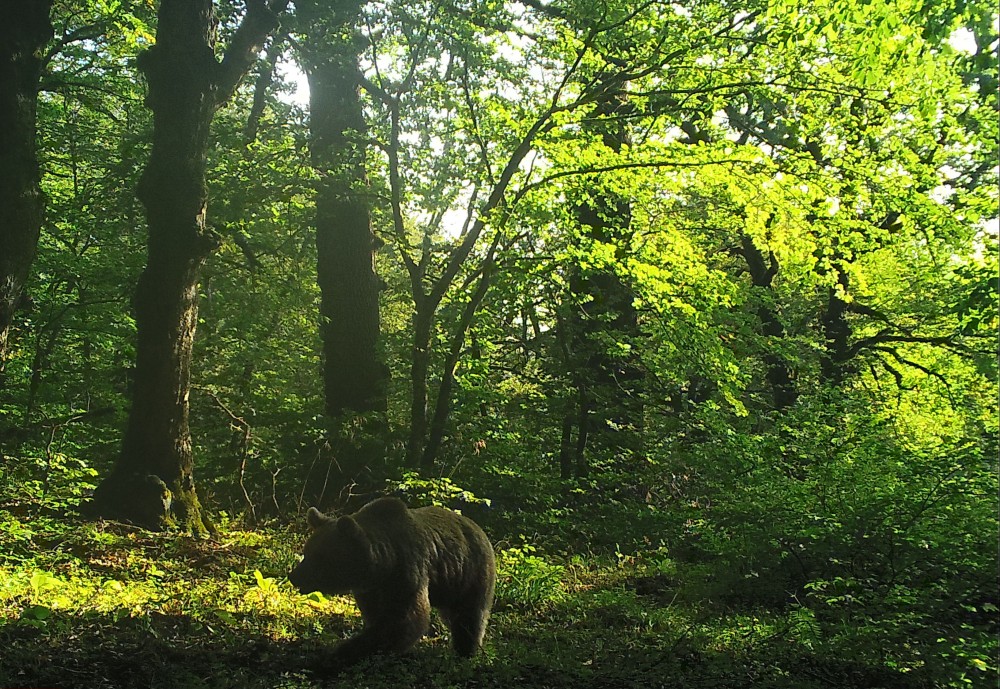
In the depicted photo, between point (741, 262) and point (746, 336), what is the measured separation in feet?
25.0

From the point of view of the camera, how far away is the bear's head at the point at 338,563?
4.74m

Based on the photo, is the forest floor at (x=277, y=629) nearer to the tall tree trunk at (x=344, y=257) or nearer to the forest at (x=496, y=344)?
the forest at (x=496, y=344)

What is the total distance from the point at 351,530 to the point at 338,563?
213mm

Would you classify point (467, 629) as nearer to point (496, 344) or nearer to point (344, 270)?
point (496, 344)

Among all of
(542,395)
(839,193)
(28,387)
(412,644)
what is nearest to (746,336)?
(839,193)

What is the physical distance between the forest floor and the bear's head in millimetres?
428

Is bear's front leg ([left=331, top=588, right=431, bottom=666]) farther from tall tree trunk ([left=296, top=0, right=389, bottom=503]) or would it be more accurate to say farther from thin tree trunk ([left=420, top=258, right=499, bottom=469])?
tall tree trunk ([left=296, top=0, right=389, bottom=503])

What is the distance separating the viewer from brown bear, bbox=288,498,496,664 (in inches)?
186

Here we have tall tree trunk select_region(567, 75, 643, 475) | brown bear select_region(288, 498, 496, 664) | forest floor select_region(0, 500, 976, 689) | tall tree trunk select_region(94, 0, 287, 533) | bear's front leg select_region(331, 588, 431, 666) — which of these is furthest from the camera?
tall tree trunk select_region(567, 75, 643, 475)

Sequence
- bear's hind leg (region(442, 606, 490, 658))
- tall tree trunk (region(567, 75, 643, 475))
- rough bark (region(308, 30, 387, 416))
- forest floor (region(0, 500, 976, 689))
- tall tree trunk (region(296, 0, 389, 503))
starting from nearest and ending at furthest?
forest floor (region(0, 500, 976, 689)) < bear's hind leg (region(442, 606, 490, 658)) < tall tree trunk (region(296, 0, 389, 503)) < tall tree trunk (region(567, 75, 643, 475)) < rough bark (region(308, 30, 387, 416))

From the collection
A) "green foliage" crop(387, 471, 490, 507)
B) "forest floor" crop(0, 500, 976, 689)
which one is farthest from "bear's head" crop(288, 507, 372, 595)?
"green foliage" crop(387, 471, 490, 507)

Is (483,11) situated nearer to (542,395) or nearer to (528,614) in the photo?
(542,395)

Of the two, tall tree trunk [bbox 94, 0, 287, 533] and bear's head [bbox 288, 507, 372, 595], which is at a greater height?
tall tree trunk [bbox 94, 0, 287, 533]

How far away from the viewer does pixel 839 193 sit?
1014cm
